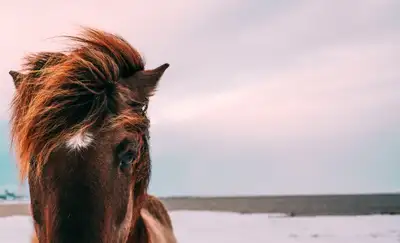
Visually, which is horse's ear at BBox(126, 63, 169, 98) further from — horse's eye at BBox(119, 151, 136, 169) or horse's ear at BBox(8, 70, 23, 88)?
horse's ear at BBox(8, 70, 23, 88)

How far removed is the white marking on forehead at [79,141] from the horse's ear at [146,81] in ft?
1.98

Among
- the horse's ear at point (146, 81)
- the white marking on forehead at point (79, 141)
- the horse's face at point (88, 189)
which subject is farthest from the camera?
the horse's ear at point (146, 81)

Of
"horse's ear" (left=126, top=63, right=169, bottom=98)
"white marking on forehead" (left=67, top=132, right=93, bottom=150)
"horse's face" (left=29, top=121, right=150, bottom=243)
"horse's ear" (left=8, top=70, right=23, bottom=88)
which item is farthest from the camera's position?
"horse's ear" (left=8, top=70, right=23, bottom=88)

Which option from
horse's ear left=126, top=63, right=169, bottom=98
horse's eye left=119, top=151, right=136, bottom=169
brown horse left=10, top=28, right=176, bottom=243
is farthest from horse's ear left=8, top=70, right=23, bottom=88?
horse's eye left=119, top=151, right=136, bottom=169

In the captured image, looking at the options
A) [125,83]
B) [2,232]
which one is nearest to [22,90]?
[125,83]

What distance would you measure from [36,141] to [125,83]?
0.68 metres

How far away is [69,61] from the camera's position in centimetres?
294

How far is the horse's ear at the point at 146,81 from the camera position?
3.15 meters

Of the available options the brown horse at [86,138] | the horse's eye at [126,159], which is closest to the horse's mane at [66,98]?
the brown horse at [86,138]

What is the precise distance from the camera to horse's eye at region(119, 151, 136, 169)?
109 inches

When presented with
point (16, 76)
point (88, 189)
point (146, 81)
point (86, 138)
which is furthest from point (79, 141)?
point (16, 76)

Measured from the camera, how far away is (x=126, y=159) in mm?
2777

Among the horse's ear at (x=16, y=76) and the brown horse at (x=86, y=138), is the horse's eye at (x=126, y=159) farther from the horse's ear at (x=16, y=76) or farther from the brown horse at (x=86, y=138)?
the horse's ear at (x=16, y=76)

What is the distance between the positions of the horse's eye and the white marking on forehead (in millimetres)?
220
